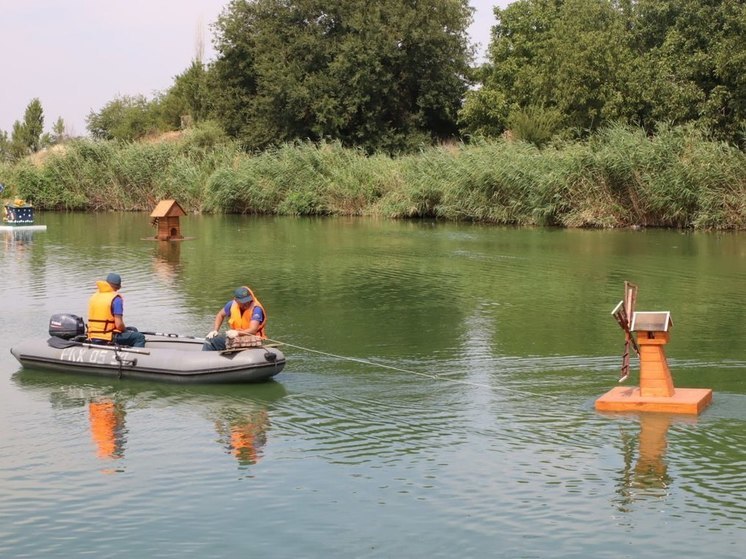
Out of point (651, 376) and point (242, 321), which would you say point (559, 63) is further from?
point (651, 376)

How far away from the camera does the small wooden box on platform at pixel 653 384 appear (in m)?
10.9

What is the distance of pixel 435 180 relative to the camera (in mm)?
40062

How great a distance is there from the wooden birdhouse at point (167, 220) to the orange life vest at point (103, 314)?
58.9ft

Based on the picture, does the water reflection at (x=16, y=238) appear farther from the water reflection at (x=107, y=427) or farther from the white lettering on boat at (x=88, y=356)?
the water reflection at (x=107, y=427)

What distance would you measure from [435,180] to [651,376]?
2929 centimetres

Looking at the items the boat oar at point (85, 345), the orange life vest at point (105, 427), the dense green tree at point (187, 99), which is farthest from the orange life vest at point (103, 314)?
the dense green tree at point (187, 99)

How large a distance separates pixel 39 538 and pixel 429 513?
3003 mm

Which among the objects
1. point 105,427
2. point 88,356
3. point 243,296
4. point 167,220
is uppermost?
point 167,220

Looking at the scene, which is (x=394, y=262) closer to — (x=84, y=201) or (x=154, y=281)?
(x=154, y=281)

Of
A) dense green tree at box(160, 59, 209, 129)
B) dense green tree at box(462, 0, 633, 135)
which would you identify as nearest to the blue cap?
dense green tree at box(462, 0, 633, 135)

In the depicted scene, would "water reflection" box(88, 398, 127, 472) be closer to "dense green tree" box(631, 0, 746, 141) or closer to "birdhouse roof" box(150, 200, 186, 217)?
"birdhouse roof" box(150, 200, 186, 217)

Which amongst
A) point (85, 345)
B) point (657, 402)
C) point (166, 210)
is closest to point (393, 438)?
point (657, 402)

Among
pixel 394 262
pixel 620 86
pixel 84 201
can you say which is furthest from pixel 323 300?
pixel 84 201

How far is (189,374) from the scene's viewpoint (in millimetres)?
12555
